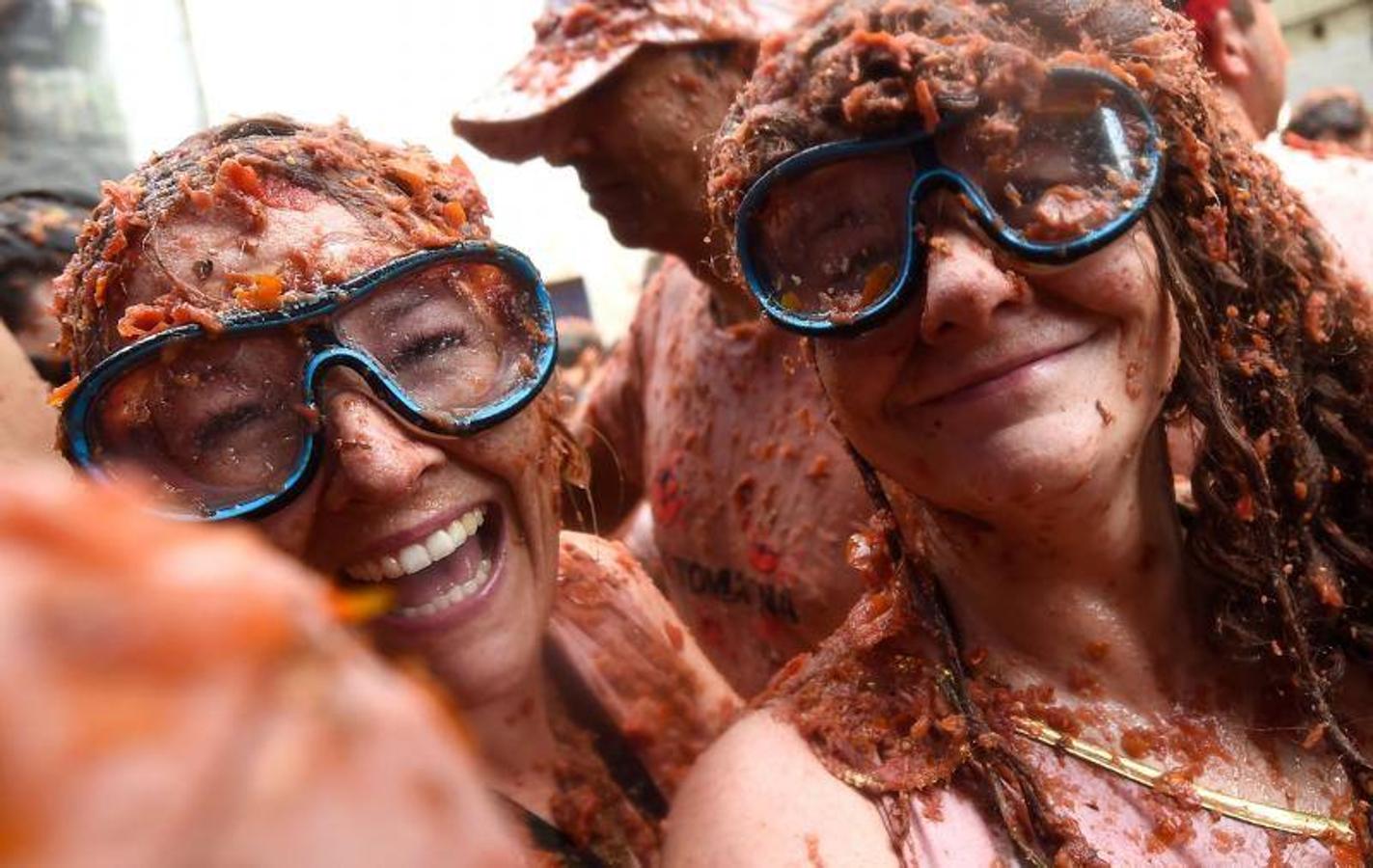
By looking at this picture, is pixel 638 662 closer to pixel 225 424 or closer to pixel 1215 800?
pixel 225 424

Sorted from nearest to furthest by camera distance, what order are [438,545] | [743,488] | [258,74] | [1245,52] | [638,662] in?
[438,545], [638,662], [743,488], [1245,52], [258,74]

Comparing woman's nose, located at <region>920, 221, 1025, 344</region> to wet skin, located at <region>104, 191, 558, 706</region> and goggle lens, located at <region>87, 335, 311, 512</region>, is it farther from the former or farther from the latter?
goggle lens, located at <region>87, 335, 311, 512</region>

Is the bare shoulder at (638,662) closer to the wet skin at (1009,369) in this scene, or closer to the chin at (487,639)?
the chin at (487,639)

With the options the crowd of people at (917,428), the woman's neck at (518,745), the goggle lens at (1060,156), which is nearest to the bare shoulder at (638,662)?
the crowd of people at (917,428)

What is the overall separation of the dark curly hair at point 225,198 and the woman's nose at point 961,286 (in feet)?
2.67

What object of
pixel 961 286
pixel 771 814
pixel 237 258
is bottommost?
pixel 771 814

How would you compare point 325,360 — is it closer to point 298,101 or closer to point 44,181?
point 44,181

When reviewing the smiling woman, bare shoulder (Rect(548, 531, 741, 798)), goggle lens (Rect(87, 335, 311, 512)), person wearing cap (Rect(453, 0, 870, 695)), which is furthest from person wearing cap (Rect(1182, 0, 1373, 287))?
goggle lens (Rect(87, 335, 311, 512))

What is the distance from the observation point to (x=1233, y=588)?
200 centimetres

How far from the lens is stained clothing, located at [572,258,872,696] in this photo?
277cm

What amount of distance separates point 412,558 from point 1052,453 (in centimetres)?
99

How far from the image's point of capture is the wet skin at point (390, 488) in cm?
178

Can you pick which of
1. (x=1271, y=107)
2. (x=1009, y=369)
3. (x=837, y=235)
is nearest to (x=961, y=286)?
(x=1009, y=369)

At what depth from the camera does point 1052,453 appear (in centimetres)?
170
